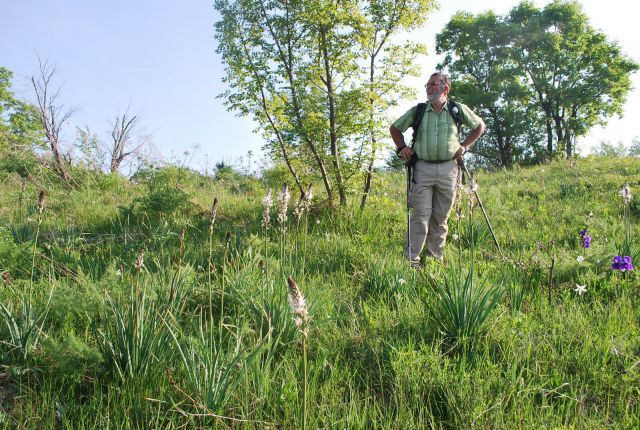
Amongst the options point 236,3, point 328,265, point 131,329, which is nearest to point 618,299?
point 328,265

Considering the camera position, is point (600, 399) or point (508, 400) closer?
point (508, 400)

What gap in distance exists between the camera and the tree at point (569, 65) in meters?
27.2

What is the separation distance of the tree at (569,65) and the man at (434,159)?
84.0 feet

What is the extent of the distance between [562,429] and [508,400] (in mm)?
232

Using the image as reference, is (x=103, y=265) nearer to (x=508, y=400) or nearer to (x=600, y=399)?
(x=508, y=400)

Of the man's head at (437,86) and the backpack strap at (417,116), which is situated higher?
the man's head at (437,86)

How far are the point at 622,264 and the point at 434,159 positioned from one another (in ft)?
6.90

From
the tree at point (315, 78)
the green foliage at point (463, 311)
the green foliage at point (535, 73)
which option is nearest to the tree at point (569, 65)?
the green foliage at point (535, 73)

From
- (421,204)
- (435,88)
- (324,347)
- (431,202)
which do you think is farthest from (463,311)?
(435,88)

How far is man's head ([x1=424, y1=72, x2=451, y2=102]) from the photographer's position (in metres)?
4.66

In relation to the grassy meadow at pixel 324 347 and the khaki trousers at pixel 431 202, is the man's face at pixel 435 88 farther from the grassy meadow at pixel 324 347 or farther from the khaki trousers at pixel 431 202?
the grassy meadow at pixel 324 347

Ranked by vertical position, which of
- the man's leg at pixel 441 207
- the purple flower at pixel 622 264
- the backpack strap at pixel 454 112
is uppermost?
the backpack strap at pixel 454 112

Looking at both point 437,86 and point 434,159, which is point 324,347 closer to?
point 434,159

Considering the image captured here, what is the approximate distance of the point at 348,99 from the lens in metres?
6.00
